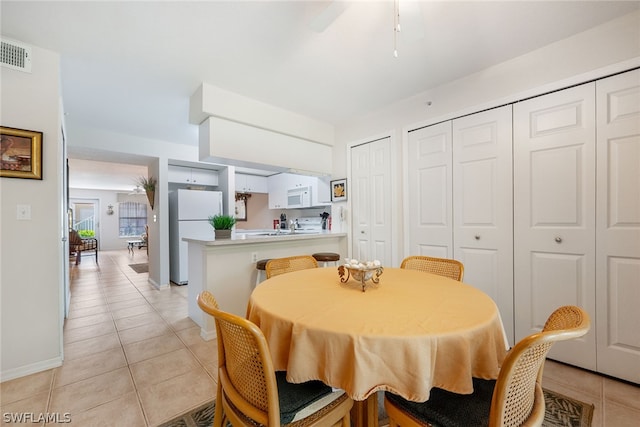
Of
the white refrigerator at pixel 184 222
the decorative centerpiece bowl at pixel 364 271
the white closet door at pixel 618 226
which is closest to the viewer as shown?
the decorative centerpiece bowl at pixel 364 271

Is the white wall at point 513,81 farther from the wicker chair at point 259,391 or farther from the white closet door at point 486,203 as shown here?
the wicker chair at point 259,391

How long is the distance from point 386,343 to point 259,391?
0.46 m

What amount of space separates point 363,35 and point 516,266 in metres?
2.17

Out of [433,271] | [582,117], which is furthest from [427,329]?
[582,117]

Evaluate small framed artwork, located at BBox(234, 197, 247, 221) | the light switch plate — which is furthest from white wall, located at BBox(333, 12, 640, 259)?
small framed artwork, located at BBox(234, 197, 247, 221)

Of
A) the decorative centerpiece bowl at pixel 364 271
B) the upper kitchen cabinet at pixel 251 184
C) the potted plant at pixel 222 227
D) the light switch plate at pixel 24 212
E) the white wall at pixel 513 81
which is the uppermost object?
the white wall at pixel 513 81

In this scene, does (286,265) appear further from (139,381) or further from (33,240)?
(33,240)

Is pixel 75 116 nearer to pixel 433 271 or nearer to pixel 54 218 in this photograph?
pixel 54 218

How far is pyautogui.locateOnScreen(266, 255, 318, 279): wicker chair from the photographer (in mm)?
1953

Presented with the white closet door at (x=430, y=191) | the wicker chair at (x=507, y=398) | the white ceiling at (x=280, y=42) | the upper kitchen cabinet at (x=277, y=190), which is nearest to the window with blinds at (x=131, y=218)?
the upper kitchen cabinet at (x=277, y=190)

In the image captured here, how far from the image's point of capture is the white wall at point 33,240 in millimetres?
1812

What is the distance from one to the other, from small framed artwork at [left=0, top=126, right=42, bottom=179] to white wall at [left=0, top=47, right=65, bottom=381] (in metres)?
0.04

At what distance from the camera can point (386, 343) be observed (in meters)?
0.87

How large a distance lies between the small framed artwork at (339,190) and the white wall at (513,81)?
578 millimetres
